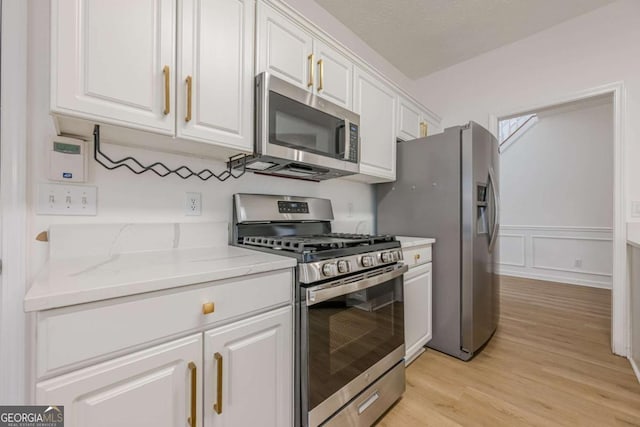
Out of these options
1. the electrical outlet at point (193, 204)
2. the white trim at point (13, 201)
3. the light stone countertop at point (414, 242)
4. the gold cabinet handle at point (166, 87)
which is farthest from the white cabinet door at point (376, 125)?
the white trim at point (13, 201)

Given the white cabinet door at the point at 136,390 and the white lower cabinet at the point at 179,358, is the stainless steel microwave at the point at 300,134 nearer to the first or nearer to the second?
the white lower cabinet at the point at 179,358

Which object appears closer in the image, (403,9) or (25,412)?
(25,412)

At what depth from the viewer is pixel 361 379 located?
131cm

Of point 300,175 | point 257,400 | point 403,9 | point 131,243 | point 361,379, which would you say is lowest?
point 361,379

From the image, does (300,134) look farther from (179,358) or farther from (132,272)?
(179,358)

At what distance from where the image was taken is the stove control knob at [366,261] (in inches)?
52.9

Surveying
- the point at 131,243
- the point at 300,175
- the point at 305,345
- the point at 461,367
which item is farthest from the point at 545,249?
the point at 131,243

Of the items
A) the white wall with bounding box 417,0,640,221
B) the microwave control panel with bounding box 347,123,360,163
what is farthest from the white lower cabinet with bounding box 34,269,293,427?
the white wall with bounding box 417,0,640,221

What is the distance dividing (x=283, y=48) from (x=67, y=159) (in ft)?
3.55

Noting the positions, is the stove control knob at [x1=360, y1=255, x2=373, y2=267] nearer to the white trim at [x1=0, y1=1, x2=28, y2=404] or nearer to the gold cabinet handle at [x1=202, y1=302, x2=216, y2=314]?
the gold cabinet handle at [x1=202, y1=302, x2=216, y2=314]

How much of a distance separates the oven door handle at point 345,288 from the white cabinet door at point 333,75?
110cm

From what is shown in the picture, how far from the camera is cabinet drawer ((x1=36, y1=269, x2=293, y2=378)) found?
639mm

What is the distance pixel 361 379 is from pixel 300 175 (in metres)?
1.22

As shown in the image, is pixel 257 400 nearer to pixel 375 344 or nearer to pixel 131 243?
pixel 375 344
